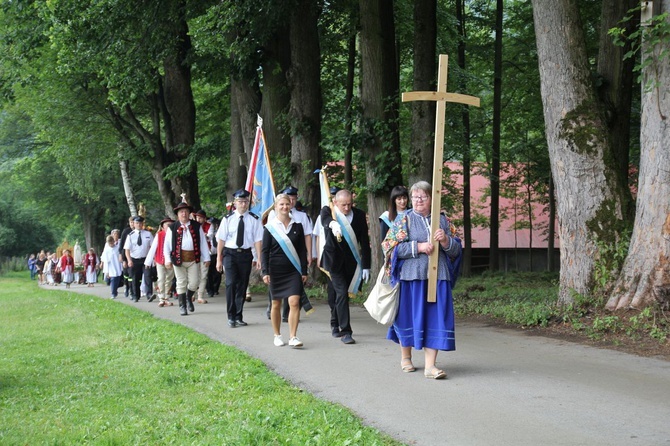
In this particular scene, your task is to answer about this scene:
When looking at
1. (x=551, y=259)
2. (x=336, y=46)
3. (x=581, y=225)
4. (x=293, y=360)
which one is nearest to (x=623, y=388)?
(x=293, y=360)

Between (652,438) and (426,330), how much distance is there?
2.87m

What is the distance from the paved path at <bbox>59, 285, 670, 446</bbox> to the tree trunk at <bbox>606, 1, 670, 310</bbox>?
1.33 m

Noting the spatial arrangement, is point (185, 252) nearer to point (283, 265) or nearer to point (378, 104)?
point (378, 104)

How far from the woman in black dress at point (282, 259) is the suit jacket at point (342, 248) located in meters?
0.32

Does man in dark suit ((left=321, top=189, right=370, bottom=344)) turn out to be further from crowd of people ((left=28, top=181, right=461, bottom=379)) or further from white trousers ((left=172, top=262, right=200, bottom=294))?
white trousers ((left=172, top=262, right=200, bottom=294))

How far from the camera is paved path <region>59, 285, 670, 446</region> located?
619cm

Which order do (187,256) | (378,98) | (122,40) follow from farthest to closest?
1. (122,40)
2. (378,98)
3. (187,256)

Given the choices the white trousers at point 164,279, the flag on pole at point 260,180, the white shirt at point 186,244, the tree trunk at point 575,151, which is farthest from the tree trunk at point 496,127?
the tree trunk at point 575,151

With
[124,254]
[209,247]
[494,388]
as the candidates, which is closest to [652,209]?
[494,388]

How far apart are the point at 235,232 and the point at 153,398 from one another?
6.25m

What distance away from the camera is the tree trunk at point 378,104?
17.1m

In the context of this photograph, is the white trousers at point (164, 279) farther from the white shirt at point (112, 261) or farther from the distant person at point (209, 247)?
the white shirt at point (112, 261)

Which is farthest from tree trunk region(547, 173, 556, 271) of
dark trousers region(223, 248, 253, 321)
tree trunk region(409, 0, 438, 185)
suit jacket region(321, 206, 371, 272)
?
suit jacket region(321, 206, 371, 272)

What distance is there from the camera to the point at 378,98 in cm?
1730
